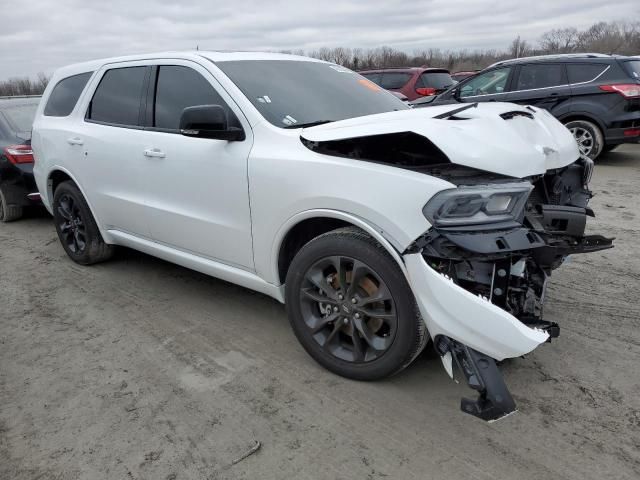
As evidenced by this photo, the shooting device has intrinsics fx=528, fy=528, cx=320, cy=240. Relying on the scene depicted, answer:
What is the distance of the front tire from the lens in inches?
104

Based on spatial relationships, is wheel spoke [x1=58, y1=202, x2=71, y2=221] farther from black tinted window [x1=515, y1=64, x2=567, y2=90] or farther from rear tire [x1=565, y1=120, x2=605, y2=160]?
black tinted window [x1=515, y1=64, x2=567, y2=90]

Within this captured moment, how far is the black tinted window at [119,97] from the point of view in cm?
412

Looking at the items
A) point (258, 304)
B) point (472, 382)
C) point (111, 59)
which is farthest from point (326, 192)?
point (111, 59)

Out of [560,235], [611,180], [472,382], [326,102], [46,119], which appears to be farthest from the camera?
[611,180]

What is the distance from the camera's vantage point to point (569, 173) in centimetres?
330

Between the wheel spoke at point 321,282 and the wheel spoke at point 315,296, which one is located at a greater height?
the wheel spoke at point 321,282

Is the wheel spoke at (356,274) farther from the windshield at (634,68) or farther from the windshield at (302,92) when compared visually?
the windshield at (634,68)

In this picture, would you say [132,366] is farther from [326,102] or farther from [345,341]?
[326,102]

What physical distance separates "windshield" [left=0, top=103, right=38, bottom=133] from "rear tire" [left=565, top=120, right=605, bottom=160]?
8165mm

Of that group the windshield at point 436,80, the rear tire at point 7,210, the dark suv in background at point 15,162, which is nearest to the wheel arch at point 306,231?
the dark suv in background at point 15,162

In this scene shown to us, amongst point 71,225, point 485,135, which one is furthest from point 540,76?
point 71,225

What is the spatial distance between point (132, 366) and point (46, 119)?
3128 mm

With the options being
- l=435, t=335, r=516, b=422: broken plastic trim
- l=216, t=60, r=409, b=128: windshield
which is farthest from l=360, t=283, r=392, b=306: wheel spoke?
l=216, t=60, r=409, b=128: windshield

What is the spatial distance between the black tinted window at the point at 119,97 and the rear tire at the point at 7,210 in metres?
3.00
